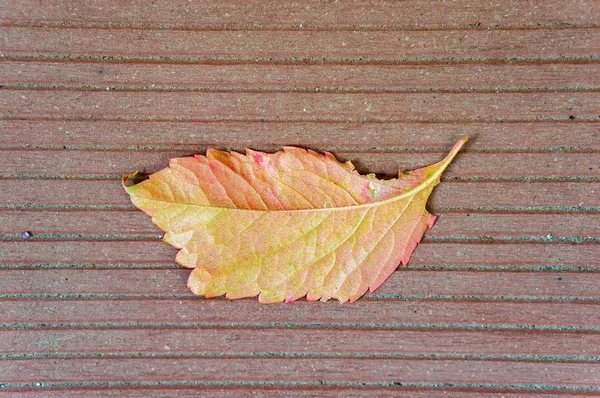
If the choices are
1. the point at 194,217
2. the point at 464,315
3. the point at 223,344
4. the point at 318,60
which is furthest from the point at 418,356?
the point at 318,60

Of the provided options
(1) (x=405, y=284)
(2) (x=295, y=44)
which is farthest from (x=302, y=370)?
(2) (x=295, y=44)

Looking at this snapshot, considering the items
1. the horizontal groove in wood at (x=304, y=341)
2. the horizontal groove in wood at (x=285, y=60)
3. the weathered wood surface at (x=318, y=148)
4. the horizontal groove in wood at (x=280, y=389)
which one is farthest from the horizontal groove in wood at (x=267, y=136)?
the horizontal groove in wood at (x=280, y=389)

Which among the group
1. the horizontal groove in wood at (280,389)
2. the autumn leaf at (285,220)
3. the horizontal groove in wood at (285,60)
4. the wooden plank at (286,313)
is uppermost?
the horizontal groove in wood at (285,60)

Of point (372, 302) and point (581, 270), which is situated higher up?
point (581, 270)

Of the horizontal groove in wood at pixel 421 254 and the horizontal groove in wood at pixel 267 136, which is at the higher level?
the horizontal groove in wood at pixel 267 136

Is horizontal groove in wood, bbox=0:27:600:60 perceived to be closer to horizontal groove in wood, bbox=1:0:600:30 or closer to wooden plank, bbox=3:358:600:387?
horizontal groove in wood, bbox=1:0:600:30

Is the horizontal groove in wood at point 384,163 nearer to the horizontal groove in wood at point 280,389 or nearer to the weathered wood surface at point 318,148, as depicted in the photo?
the weathered wood surface at point 318,148

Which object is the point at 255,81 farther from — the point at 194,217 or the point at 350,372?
the point at 350,372
